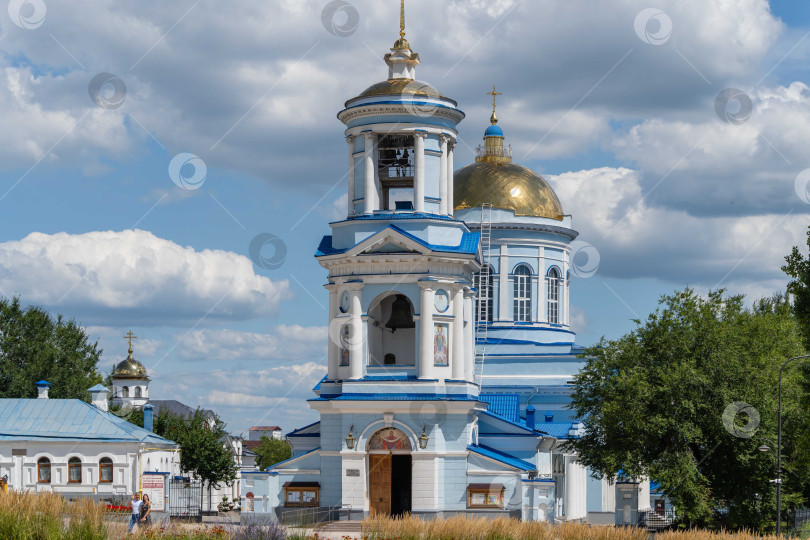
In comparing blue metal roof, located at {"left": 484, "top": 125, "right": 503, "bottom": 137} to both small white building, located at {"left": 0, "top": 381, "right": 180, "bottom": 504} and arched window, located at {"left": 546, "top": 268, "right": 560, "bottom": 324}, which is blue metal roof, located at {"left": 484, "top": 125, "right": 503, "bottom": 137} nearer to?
arched window, located at {"left": 546, "top": 268, "right": 560, "bottom": 324}

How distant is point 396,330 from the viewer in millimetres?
45406

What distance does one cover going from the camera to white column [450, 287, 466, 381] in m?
41.8

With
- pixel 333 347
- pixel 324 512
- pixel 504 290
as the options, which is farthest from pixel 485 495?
pixel 504 290

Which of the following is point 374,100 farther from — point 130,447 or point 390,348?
point 130,447

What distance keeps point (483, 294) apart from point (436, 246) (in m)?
16.7

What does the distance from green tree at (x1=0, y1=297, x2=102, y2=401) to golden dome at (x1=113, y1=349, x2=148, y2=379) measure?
180cm

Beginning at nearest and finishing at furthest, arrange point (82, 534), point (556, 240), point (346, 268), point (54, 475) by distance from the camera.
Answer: point (82, 534) < point (346, 268) < point (54, 475) < point (556, 240)

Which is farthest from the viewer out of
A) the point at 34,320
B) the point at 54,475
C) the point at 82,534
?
the point at 34,320

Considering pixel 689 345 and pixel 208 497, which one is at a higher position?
pixel 689 345

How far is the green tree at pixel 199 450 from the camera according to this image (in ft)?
210

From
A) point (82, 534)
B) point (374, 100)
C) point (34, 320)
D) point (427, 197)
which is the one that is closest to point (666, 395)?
point (427, 197)

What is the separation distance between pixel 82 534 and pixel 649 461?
21.6 meters

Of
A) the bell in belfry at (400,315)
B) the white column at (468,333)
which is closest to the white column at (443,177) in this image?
the white column at (468,333)

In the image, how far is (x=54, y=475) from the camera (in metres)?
48.5
